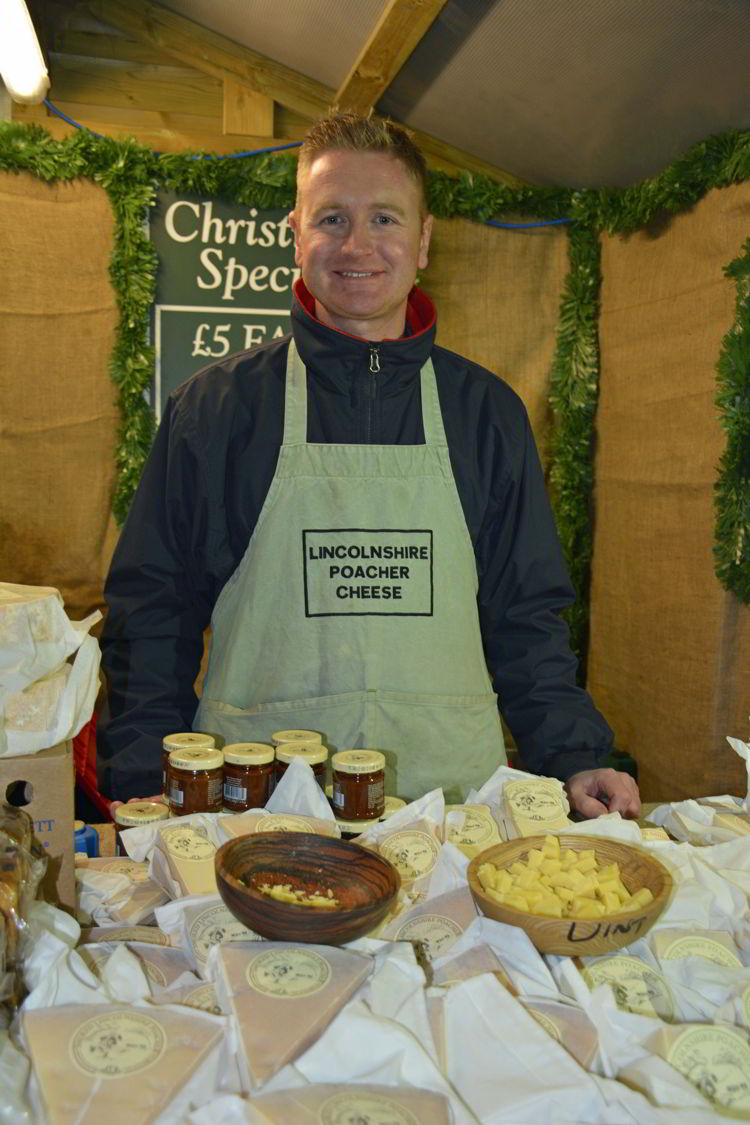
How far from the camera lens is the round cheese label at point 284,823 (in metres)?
1.14

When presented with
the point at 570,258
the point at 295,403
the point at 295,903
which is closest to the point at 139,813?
the point at 295,903

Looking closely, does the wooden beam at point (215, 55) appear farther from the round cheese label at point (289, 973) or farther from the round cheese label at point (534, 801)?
the round cheese label at point (289, 973)

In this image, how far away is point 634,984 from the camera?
89cm

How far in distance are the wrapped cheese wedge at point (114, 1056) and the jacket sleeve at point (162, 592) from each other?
3.20ft

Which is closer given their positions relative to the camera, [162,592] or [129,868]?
[129,868]

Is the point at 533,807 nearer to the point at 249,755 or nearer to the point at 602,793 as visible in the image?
the point at 602,793

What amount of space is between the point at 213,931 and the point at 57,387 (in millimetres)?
2794

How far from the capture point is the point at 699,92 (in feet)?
8.74

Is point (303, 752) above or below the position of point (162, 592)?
below

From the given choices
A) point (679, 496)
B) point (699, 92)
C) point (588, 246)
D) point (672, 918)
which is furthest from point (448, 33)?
point (672, 918)

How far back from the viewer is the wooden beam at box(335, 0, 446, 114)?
259cm

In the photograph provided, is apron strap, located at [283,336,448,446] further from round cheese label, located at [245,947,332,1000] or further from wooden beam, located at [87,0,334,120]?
wooden beam, located at [87,0,334,120]

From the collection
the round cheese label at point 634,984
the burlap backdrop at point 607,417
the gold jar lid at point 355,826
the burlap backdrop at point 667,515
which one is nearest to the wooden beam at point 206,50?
the burlap backdrop at point 607,417

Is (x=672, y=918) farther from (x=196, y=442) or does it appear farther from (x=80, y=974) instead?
(x=196, y=442)
